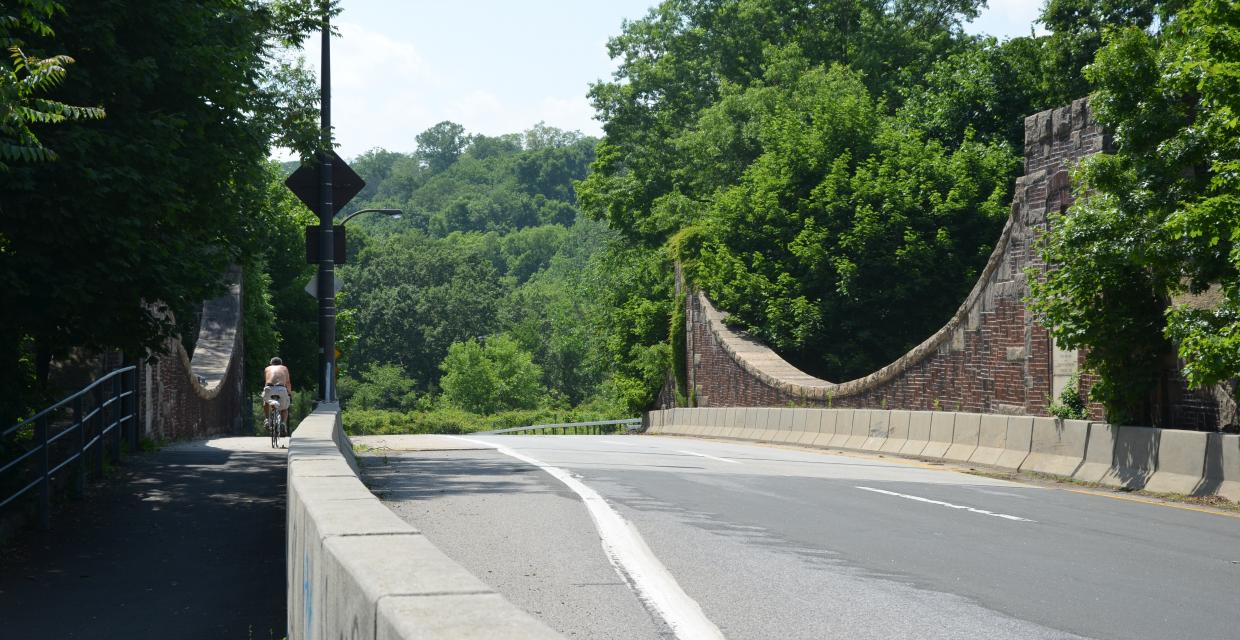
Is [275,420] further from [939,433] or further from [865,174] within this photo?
[865,174]

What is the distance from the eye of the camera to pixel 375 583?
3367 millimetres

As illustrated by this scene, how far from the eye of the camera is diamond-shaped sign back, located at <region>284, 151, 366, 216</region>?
64.8 ft

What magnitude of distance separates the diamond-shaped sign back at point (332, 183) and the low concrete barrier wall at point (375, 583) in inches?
Answer: 557

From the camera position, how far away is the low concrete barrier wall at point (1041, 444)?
14.0 metres

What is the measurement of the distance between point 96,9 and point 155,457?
7.72 metres

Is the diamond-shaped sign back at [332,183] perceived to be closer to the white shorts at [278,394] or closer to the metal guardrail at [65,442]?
the metal guardrail at [65,442]

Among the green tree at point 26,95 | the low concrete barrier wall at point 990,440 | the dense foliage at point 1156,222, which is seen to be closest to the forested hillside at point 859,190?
the low concrete barrier wall at point 990,440

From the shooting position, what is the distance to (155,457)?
17.9m

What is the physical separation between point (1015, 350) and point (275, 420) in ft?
41.2

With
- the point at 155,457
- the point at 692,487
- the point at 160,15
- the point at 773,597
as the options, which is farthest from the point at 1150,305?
the point at 155,457

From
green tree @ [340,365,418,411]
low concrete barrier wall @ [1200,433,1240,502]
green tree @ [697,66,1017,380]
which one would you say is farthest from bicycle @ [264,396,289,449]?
green tree @ [340,365,418,411]

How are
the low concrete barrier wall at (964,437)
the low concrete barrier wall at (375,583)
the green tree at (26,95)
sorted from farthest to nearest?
the low concrete barrier wall at (964,437), the green tree at (26,95), the low concrete barrier wall at (375,583)

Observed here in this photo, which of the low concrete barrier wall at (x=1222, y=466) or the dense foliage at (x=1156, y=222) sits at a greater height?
the dense foliage at (x=1156, y=222)

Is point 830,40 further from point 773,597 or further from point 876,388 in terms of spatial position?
point 773,597
